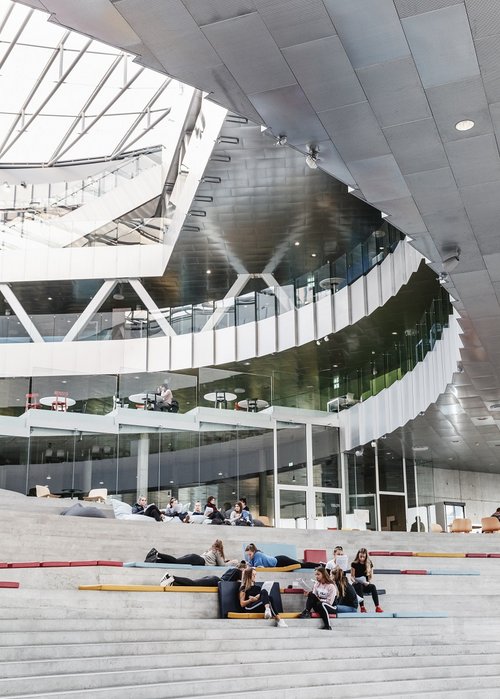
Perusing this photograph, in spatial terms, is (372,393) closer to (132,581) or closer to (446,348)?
(446,348)

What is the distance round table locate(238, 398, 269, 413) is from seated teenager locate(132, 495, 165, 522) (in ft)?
17.0

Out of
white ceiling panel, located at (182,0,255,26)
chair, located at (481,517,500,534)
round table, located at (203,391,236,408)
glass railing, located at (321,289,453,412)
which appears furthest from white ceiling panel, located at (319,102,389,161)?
chair, located at (481,517,500,534)

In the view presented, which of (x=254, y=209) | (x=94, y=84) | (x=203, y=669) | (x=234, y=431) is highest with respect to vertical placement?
(x=94, y=84)

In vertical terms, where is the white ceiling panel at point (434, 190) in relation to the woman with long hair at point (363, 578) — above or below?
above

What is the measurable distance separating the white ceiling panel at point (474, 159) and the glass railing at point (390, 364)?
8.72 m

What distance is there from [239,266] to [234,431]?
7.31m

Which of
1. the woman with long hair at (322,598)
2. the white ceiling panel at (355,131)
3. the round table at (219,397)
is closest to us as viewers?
the white ceiling panel at (355,131)

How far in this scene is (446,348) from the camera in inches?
705

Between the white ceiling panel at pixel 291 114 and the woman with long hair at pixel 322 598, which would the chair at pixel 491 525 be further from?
the white ceiling panel at pixel 291 114

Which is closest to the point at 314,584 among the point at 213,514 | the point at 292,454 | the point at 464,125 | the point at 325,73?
the point at 213,514

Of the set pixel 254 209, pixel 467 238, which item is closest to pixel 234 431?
pixel 254 209

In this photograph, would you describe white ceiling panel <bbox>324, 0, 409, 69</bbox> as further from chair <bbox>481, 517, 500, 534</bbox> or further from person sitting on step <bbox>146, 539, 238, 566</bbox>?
chair <bbox>481, 517, 500, 534</bbox>

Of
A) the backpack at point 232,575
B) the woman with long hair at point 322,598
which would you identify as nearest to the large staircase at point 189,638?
the woman with long hair at point 322,598

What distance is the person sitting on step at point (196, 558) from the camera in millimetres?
12695
